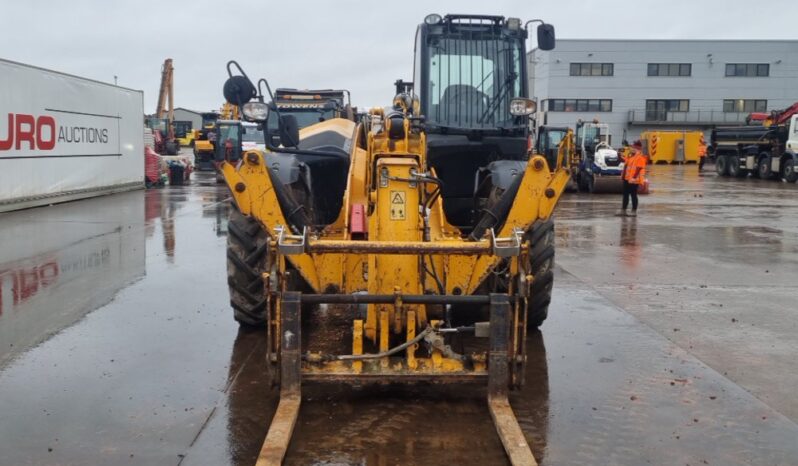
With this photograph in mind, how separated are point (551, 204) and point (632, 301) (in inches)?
133

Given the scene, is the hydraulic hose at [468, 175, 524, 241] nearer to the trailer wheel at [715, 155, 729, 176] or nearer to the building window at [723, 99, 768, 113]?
the trailer wheel at [715, 155, 729, 176]

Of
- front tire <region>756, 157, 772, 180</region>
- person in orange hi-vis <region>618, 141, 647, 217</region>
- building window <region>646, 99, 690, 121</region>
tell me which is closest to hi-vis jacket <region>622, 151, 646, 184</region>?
person in orange hi-vis <region>618, 141, 647, 217</region>

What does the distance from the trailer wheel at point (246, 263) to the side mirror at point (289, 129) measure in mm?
727

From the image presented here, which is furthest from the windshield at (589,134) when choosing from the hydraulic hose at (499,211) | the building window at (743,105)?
the building window at (743,105)

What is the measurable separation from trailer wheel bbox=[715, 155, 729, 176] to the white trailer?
1038 inches

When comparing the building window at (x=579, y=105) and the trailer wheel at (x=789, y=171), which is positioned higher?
the building window at (x=579, y=105)

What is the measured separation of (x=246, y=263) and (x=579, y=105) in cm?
5693

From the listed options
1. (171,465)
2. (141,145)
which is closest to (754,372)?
(171,465)

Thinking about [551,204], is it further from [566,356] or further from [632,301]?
[632,301]

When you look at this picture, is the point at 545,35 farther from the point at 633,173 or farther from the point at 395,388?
the point at 633,173

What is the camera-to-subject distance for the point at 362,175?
638 centimetres

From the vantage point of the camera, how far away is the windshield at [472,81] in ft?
25.4

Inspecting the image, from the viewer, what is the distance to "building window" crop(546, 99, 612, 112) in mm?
60000

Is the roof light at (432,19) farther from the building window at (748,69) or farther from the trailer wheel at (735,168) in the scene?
the building window at (748,69)
